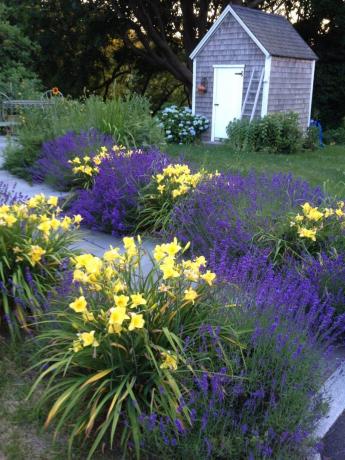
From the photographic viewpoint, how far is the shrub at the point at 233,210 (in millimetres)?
3834

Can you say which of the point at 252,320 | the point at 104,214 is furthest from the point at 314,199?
the point at 252,320

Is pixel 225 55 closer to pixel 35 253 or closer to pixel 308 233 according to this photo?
pixel 308 233

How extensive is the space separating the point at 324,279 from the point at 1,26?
13518 millimetres

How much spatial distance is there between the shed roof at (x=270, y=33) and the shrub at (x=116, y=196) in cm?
981

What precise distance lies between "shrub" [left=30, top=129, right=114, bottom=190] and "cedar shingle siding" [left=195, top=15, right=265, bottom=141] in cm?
868

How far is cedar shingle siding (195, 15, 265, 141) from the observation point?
14.1 m

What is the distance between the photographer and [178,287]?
243cm

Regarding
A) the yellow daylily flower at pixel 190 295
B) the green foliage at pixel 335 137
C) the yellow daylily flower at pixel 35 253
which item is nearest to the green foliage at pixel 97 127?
the yellow daylily flower at pixel 35 253

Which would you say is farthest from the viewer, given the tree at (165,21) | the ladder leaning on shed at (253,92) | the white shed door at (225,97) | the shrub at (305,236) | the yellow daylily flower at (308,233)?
the tree at (165,21)

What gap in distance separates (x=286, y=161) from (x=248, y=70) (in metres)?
4.41

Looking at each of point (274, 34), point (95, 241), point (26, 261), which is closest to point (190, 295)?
point (26, 261)

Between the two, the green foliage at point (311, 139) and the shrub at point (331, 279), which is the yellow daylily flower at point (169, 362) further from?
the green foliage at point (311, 139)

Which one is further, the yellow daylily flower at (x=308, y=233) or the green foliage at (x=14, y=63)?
the green foliage at (x=14, y=63)

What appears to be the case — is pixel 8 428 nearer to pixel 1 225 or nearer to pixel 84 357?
pixel 84 357
